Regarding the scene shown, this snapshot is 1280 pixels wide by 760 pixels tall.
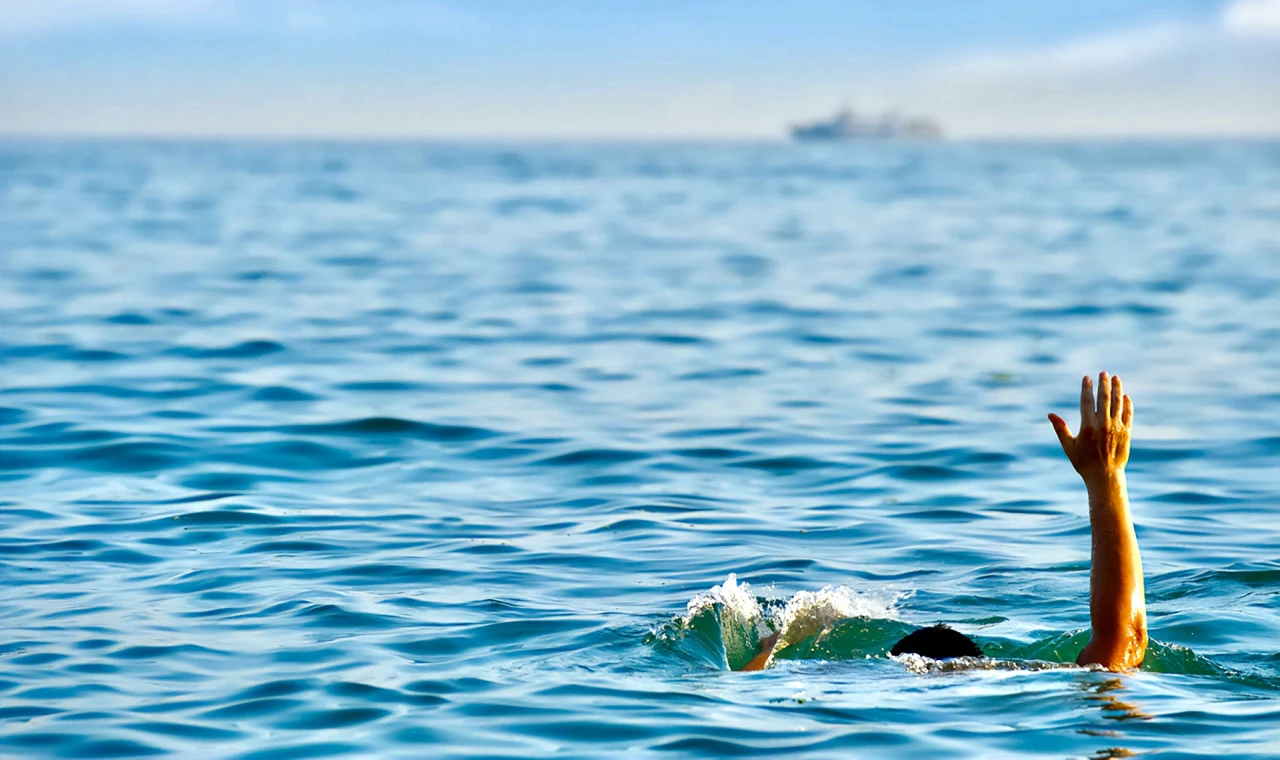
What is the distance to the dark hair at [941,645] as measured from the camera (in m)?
7.57

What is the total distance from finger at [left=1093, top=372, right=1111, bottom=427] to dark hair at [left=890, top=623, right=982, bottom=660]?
50.7 inches

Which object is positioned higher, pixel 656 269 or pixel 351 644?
pixel 656 269

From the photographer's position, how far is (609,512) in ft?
38.5

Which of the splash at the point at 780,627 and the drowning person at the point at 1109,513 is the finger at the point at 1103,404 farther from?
the splash at the point at 780,627

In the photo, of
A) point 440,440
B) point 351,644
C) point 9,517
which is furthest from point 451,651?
point 440,440

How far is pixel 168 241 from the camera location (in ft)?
120

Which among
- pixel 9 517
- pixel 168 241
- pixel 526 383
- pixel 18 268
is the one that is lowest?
pixel 9 517

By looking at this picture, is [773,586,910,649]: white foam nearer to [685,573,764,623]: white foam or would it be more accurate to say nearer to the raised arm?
[685,573,764,623]: white foam

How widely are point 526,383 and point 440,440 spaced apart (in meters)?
3.22

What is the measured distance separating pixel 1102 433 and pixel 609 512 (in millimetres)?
5264

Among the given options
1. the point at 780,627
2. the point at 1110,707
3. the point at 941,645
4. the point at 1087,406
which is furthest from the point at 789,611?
the point at 1087,406

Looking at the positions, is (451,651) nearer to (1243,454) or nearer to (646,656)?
(646,656)

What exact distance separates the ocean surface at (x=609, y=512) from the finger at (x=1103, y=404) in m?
1.26

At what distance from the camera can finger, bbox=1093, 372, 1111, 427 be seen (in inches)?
279
